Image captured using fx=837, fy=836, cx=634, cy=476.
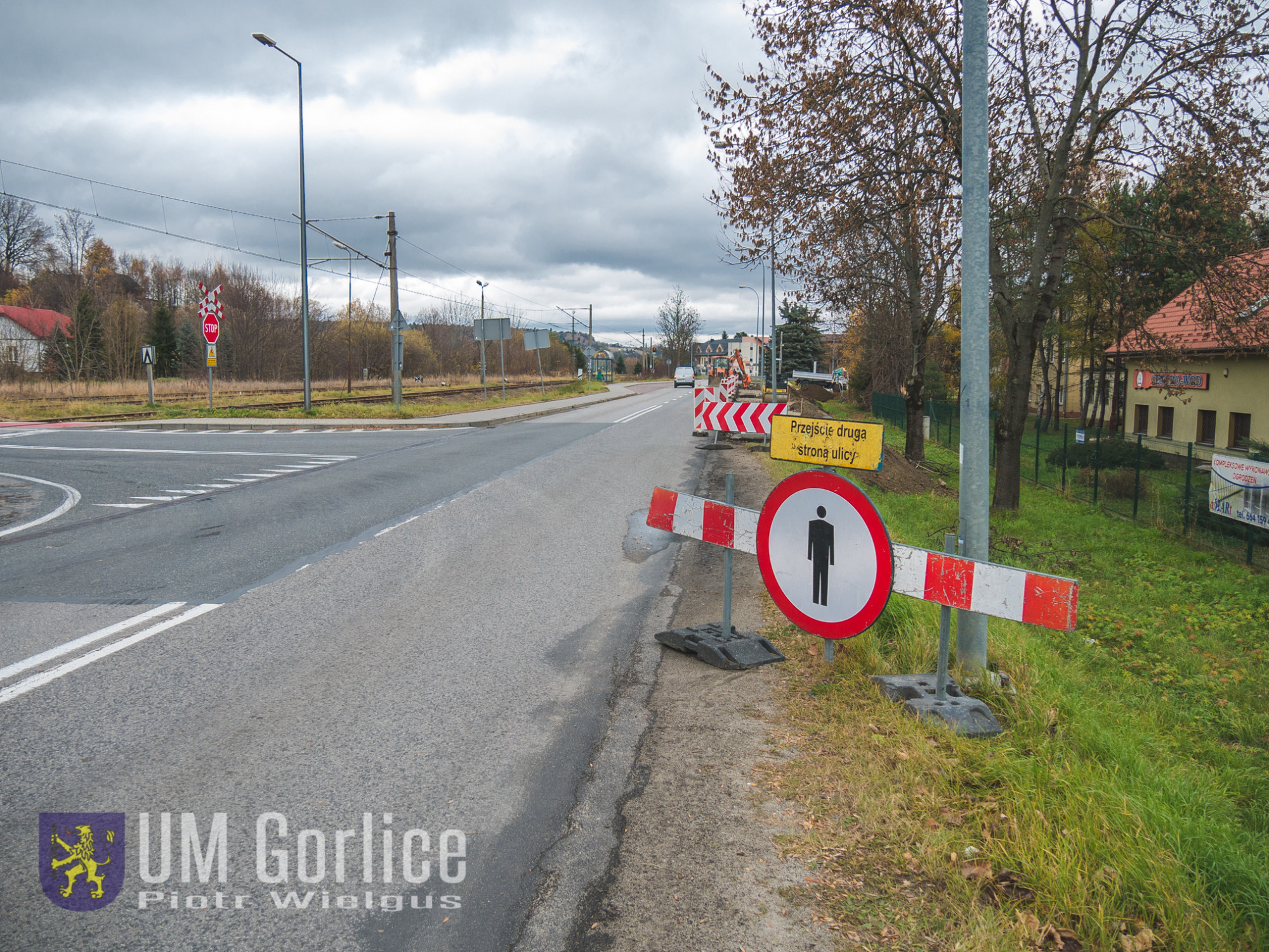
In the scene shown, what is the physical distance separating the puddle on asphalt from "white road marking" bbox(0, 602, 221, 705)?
13.4 feet

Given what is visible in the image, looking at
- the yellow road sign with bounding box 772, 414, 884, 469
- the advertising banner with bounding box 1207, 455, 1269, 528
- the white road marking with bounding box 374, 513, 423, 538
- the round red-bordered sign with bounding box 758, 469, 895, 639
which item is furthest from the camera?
the advertising banner with bounding box 1207, 455, 1269, 528

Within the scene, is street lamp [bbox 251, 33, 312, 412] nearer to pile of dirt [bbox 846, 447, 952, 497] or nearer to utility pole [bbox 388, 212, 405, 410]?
utility pole [bbox 388, 212, 405, 410]

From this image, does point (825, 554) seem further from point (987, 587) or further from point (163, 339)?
point (163, 339)

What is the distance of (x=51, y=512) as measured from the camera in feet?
35.6

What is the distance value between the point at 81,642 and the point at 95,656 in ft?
1.30

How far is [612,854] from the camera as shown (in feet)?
Result: 10.7

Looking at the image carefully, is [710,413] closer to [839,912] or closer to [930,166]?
[930,166]

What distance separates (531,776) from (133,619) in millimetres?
4028

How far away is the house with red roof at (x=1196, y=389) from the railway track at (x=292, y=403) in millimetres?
26721

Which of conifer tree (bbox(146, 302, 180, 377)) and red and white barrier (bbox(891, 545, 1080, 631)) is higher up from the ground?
conifer tree (bbox(146, 302, 180, 377))

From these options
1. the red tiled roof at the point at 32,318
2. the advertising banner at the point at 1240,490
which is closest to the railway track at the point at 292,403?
the advertising banner at the point at 1240,490

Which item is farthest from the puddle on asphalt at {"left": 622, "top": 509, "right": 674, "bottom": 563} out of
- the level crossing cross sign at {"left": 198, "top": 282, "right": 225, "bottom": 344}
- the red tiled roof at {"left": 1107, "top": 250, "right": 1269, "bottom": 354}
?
the level crossing cross sign at {"left": 198, "top": 282, "right": 225, "bottom": 344}

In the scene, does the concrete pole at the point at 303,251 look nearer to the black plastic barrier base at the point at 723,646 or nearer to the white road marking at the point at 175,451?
the white road marking at the point at 175,451

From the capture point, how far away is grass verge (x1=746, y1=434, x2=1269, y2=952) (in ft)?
9.21
